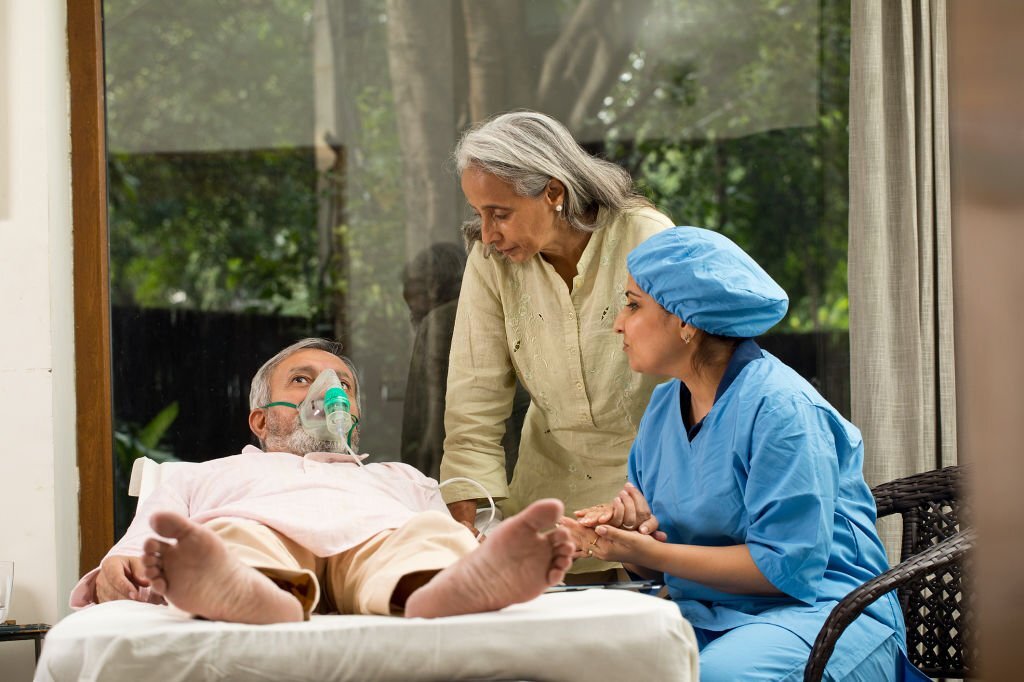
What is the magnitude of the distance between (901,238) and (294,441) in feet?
5.68

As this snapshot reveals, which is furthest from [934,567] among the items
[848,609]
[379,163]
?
[379,163]

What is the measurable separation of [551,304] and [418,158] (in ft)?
2.71

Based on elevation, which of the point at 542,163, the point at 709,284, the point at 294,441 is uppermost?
the point at 542,163

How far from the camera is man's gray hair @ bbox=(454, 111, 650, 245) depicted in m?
2.70

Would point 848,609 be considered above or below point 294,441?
below

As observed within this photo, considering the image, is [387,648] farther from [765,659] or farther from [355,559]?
[765,659]

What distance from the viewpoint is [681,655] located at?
1.74m

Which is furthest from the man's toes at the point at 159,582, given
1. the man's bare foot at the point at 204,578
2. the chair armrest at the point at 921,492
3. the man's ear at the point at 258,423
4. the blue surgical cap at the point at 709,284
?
the chair armrest at the point at 921,492

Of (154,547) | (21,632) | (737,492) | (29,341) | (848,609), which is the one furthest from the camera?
(29,341)

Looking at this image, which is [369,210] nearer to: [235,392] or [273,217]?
[273,217]

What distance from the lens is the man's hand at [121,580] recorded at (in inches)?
83.4

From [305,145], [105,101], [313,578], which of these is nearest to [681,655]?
[313,578]

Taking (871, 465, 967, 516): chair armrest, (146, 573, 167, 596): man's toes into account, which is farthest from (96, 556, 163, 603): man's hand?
(871, 465, 967, 516): chair armrest

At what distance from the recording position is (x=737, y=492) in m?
2.24
